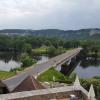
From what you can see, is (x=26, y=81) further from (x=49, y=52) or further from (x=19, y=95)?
(x=49, y=52)

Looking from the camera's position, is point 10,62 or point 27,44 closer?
point 10,62

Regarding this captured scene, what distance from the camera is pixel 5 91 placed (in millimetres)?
30500

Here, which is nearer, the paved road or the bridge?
the bridge

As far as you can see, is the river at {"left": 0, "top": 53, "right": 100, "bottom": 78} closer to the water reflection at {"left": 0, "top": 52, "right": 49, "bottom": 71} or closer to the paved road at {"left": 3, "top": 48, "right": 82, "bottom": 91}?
the water reflection at {"left": 0, "top": 52, "right": 49, "bottom": 71}

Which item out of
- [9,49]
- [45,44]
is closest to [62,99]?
[9,49]

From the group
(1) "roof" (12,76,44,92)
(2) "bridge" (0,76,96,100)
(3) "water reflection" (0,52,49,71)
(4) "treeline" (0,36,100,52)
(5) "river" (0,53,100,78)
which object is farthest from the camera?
(4) "treeline" (0,36,100,52)

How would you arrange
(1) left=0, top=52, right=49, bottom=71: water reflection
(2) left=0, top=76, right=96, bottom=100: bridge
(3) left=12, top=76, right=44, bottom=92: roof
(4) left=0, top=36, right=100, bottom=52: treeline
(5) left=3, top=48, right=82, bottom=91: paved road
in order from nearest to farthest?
(2) left=0, top=76, right=96, bottom=100: bridge, (3) left=12, top=76, right=44, bottom=92: roof, (5) left=3, top=48, right=82, bottom=91: paved road, (1) left=0, top=52, right=49, bottom=71: water reflection, (4) left=0, top=36, right=100, bottom=52: treeline

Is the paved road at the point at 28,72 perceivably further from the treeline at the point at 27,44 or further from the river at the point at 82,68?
the treeline at the point at 27,44

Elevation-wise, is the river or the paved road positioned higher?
the paved road

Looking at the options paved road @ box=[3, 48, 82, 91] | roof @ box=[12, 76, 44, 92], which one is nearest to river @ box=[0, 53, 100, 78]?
paved road @ box=[3, 48, 82, 91]

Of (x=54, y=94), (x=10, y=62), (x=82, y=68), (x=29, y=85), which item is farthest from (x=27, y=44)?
(x=54, y=94)

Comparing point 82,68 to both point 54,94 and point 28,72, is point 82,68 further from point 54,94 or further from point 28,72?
point 54,94


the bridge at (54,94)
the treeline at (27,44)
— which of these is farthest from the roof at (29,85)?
the treeline at (27,44)

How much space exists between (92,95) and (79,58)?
116 meters
